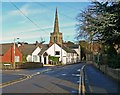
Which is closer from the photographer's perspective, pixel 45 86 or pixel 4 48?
pixel 45 86

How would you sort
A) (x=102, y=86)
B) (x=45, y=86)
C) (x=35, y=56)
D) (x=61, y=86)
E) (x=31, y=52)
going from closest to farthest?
(x=102, y=86) → (x=45, y=86) → (x=61, y=86) → (x=31, y=52) → (x=35, y=56)

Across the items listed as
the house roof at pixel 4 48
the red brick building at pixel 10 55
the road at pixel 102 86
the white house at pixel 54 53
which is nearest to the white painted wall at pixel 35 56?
the white house at pixel 54 53

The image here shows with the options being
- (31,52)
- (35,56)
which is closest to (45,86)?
(31,52)

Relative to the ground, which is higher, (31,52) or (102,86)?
(31,52)

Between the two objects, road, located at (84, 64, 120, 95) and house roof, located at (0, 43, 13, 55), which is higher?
house roof, located at (0, 43, 13, 55)

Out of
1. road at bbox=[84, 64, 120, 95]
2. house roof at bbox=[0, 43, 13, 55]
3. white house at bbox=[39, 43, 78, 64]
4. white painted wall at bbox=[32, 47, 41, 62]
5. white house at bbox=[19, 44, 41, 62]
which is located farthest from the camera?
white house at bbox=[39, 43, 78, 64]

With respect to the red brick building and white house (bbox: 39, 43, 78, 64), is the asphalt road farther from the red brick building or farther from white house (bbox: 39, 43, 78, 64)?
white house (bbox: 39, 43, 78, 64)

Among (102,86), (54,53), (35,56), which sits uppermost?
(54,53)

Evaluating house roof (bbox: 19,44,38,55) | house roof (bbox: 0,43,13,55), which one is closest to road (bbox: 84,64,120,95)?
house roof (bbox: 0,43,13,55)

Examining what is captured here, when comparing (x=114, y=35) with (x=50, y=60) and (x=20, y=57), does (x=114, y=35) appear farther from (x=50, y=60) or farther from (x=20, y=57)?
(x=50, y=60)

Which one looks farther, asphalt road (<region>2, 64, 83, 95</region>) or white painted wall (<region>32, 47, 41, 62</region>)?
white painted wall (<region>32, 47, 41, 62</region>)

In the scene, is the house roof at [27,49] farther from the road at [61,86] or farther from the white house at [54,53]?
the road at [61,86]

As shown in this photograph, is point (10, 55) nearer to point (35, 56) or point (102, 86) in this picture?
point (35, 56)

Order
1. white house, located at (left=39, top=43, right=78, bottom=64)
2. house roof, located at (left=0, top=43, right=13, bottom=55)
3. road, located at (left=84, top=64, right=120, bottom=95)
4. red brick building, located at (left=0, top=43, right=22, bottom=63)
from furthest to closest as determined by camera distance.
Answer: white house, located at (left=39, top=43, right=78, bottom=64), house roof, located at (left=0, top=43, right=13, bottom=55), red brick building, located at (left=0, top=43, right=22, bottom=63), road, located at (left=84, top=64, right=120, bottom=95)
